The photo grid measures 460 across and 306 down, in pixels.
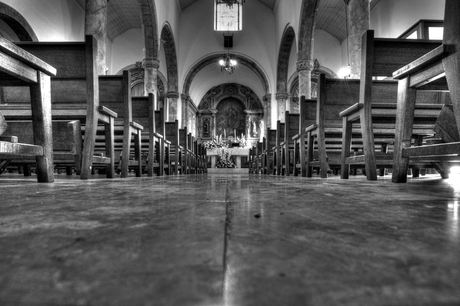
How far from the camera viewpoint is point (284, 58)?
11.2 metres

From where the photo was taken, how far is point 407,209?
627mm

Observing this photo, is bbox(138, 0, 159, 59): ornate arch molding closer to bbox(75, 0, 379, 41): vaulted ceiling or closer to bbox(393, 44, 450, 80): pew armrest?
bbox(75, 0, 379, 41): vaulted ceiling

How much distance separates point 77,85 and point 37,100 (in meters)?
0.79

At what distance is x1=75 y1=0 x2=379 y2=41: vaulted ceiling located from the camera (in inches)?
416

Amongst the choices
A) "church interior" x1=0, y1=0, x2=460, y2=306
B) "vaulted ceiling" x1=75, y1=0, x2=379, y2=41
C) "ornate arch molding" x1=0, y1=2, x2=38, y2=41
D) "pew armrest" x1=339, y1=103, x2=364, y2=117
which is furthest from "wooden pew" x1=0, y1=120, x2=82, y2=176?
"vaulted ceiling" x1=75, y1=0, x2=379, y2=41

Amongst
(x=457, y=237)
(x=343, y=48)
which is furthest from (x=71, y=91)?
(x=343, y=48)

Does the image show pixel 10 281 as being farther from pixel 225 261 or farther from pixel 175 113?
pixel 175 113

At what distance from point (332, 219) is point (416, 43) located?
2.15 metres

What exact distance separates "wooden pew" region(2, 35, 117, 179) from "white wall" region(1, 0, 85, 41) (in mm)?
5190

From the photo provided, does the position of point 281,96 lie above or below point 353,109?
above

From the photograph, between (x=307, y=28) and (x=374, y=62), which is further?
(x=307, y=28)

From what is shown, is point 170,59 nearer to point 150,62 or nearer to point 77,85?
point 150,62

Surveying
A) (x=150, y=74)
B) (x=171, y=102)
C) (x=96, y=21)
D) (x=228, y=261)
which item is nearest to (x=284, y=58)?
(x=171, y=102)

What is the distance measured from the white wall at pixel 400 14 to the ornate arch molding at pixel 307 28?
7.79ft
